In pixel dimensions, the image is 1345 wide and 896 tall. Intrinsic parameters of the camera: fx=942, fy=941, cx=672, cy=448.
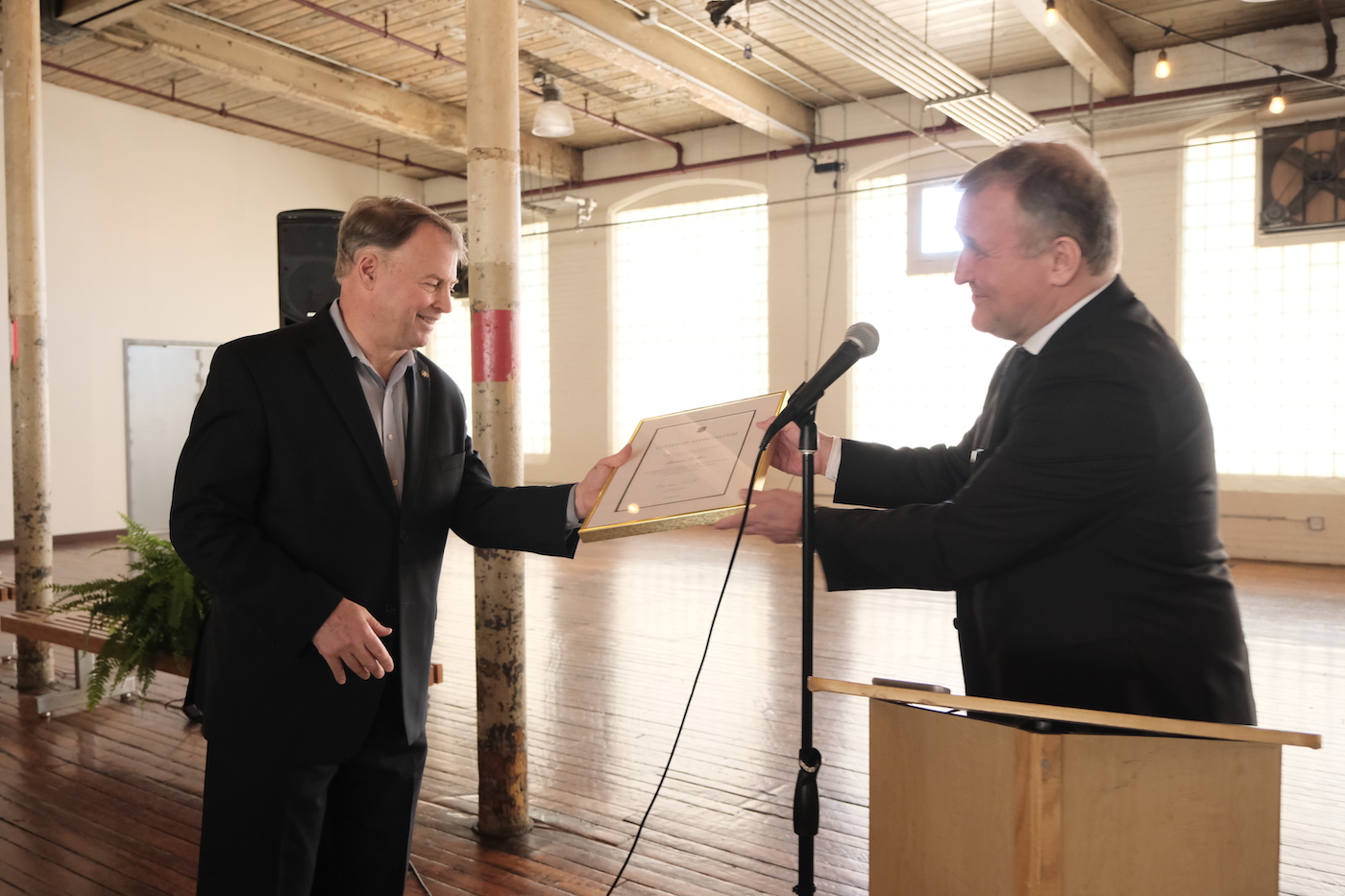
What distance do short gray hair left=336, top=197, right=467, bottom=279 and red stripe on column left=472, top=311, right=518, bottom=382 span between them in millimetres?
1135

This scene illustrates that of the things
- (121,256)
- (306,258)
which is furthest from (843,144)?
(121,256)

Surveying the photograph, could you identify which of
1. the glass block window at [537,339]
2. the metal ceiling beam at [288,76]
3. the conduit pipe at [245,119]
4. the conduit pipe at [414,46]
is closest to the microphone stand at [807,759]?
the conduit pipe at [414,46]

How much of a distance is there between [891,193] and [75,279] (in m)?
8.68

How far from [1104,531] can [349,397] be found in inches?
55.3

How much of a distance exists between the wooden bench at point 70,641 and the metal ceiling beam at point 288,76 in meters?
5.18

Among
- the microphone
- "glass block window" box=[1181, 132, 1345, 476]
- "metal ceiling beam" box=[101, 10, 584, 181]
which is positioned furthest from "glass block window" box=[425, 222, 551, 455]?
the microphone

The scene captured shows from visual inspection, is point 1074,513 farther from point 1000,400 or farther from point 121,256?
point 121,256

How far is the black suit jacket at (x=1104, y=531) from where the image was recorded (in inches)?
59.0

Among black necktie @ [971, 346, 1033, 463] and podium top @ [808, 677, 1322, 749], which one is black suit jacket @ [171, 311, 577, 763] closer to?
podium top @ [808, 677, 1322, 749]

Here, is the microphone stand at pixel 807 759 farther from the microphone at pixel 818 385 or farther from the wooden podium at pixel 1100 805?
the wooden podium at pixel 1100 805

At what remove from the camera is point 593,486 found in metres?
2.19

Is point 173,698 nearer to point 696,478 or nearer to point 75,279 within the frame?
point 696,478

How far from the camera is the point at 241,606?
172cm

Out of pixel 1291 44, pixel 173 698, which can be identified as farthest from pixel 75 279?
pixel 1291 44
